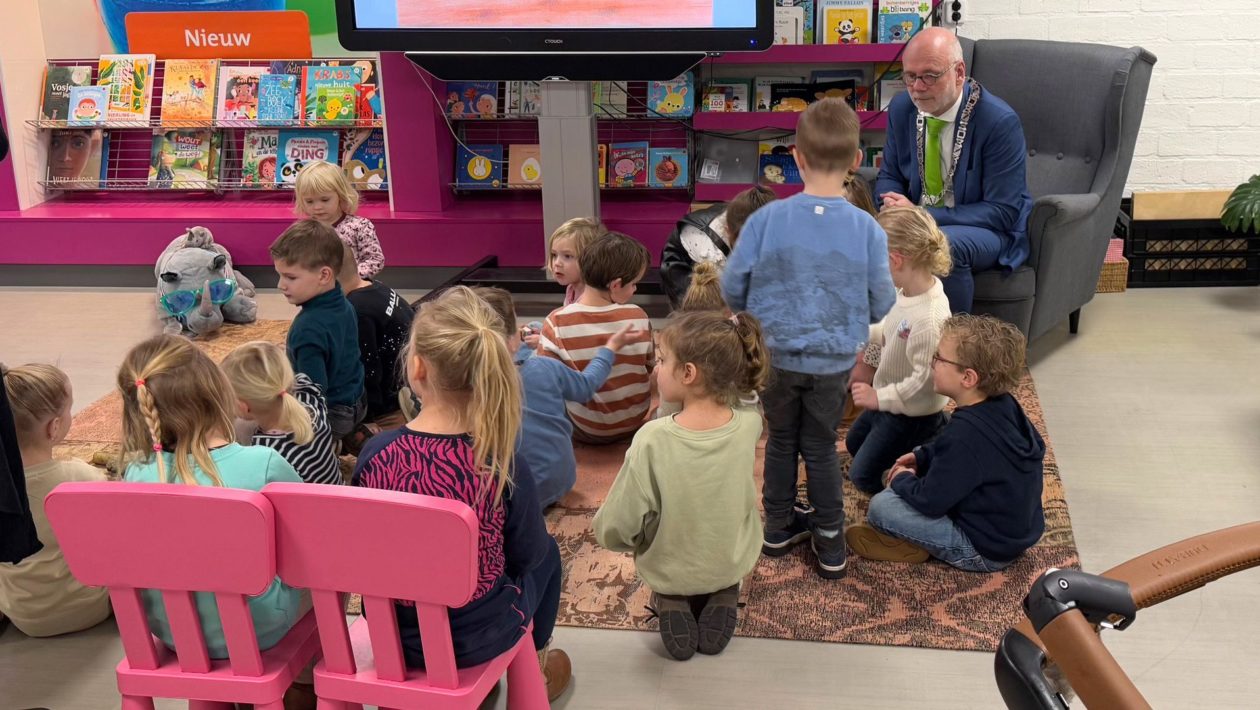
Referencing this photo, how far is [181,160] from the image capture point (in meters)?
5.78

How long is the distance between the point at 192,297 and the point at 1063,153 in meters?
3.50

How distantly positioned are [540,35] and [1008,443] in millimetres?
2643

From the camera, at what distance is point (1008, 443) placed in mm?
2695

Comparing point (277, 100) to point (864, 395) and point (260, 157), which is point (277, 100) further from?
point (864, 395)

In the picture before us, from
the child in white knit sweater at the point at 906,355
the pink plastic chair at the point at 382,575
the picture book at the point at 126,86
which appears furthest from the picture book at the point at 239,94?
the pink plastic chair at the point at 382,575

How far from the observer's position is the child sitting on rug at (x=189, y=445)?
203 centimetres

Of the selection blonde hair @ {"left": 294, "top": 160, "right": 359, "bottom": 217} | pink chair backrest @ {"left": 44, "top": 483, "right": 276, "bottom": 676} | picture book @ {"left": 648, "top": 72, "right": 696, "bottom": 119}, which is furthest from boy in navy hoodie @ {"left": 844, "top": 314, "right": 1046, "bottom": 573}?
picture book @ {"left": 648, "top": 72, "right": 696, "bottom": 119}

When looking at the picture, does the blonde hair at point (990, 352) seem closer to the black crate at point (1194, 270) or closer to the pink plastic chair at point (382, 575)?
the pink plastic chair at point (382, 575)

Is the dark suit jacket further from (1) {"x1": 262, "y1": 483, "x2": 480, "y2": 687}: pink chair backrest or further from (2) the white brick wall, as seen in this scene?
(1) {"x1": 262, "y1": 483, "x2": 480, "y2": 687}: pink chair backrest

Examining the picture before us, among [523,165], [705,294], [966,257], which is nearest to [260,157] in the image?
[523,165]

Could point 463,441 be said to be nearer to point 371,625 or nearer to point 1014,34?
point 371,625

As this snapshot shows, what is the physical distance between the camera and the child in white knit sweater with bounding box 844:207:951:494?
3.08 meters

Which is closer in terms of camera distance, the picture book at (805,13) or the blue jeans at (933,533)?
the blue jeans at (933,533)

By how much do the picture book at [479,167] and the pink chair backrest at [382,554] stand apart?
3.81m
